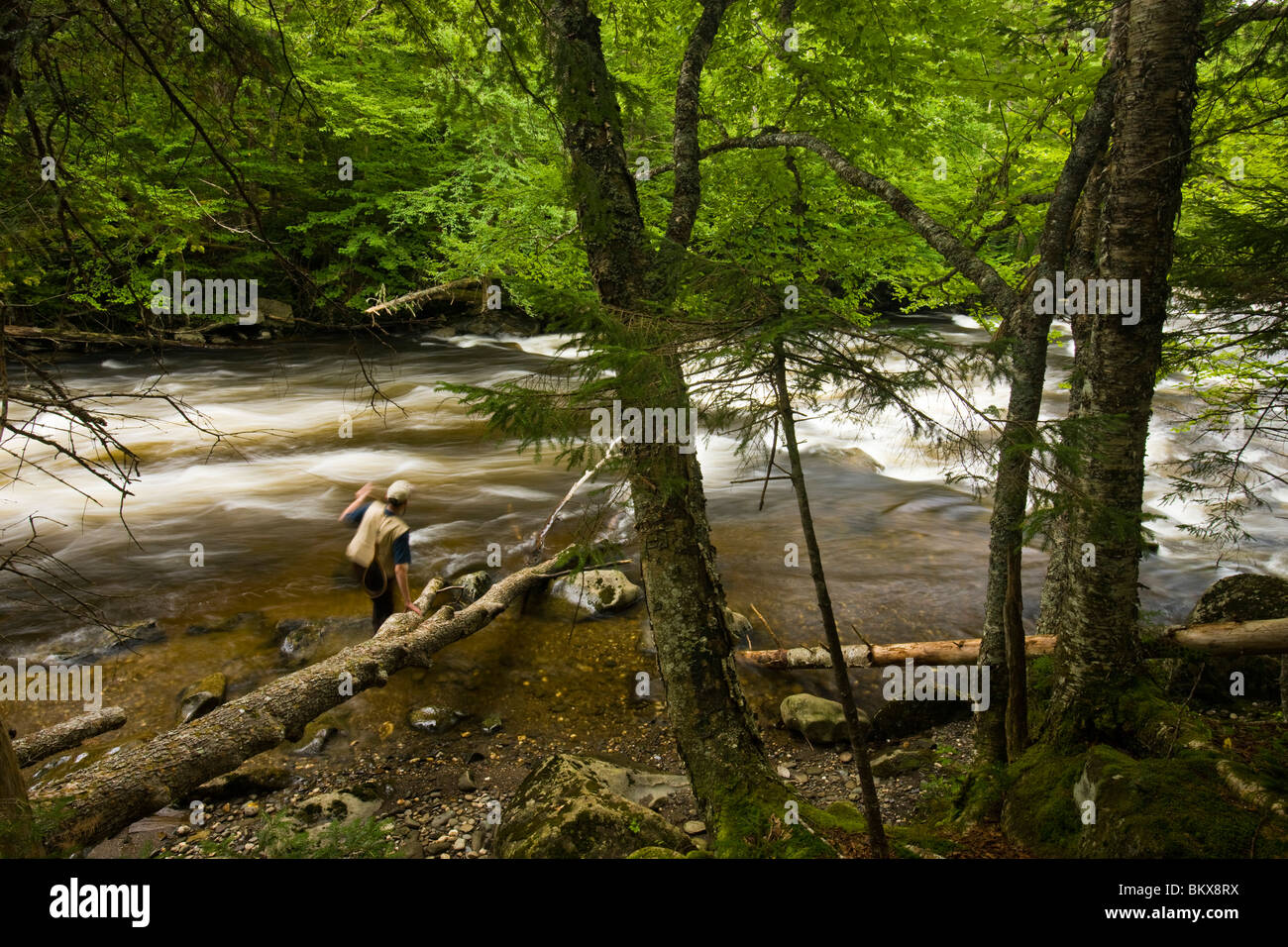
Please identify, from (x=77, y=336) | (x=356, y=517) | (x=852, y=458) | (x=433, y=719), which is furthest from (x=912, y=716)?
(x=852, y=458)

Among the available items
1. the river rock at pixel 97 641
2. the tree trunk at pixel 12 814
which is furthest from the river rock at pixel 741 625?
the river rock at pixel 97 641

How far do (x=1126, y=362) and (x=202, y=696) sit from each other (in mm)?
8626

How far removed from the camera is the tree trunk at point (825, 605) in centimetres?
290

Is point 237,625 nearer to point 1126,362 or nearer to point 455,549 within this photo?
point 455,549

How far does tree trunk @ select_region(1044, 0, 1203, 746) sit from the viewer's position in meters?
3.59

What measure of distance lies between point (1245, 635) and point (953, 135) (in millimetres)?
8948

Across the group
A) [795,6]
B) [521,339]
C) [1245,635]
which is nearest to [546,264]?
[795,6]

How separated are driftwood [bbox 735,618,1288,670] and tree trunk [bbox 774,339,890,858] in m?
2.43

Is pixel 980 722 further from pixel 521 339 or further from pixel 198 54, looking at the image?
pixel 521 339

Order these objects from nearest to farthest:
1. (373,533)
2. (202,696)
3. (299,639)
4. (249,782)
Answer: (249,782)
(202,696)
(373,533)
(299,639)

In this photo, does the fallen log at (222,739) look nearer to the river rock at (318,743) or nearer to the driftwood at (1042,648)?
the river rock at (318,743)

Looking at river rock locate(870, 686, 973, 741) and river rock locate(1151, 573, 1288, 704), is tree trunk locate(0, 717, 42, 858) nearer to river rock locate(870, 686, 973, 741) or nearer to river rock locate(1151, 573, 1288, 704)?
river rock locate(870, 686, 973, 741)

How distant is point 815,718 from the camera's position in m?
7.03
